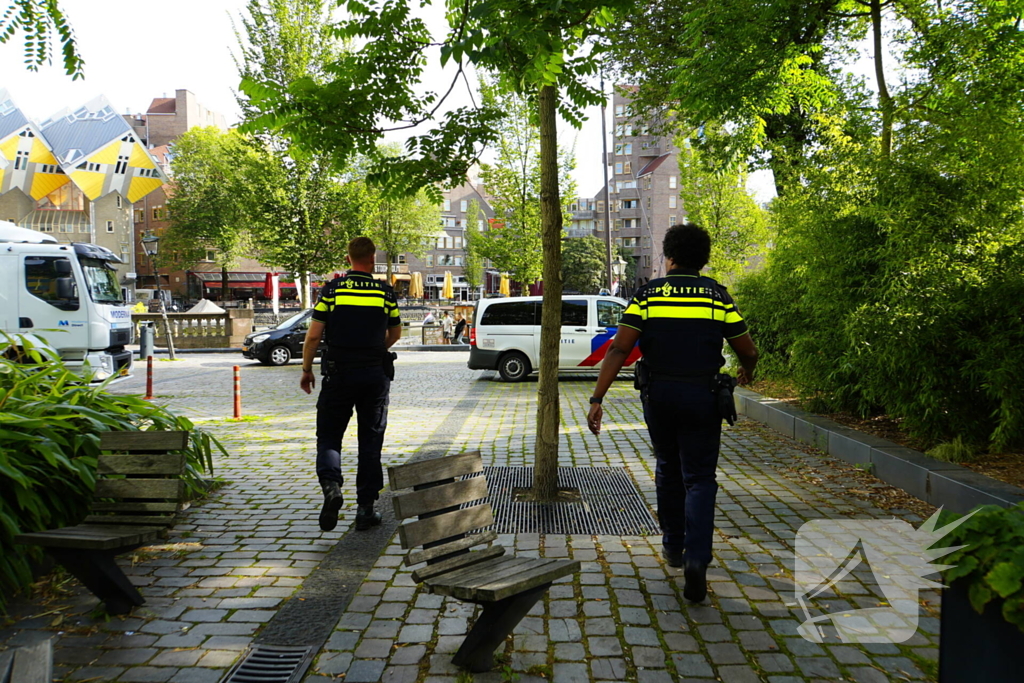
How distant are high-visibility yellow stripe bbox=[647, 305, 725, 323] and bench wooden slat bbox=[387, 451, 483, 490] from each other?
125cm

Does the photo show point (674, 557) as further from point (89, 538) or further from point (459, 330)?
point (459, 330)

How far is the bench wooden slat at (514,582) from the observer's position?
2865 millimetres

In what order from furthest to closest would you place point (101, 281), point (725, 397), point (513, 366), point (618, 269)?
point (618, 269) < point (513, 366) < point (101, 281) < point (725, 397)

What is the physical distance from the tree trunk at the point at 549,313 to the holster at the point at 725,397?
2.15 m

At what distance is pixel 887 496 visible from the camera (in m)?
5.91

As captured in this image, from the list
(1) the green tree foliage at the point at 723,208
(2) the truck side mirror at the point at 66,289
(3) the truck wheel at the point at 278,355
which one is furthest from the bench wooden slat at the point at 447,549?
(1) the green tree foliage at the point at 723,208

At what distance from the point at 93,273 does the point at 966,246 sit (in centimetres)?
1552

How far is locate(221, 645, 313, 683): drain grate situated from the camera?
309 cm

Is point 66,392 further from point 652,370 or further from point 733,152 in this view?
point 733,152

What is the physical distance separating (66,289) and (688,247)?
14.5 meters

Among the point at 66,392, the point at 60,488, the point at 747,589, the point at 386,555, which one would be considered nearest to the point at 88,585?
the point at 60,488

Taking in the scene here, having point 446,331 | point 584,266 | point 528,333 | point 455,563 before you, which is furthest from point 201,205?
point 455,563

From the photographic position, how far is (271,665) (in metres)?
3.21

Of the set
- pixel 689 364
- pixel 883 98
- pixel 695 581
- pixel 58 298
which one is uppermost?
pixel 883 98
